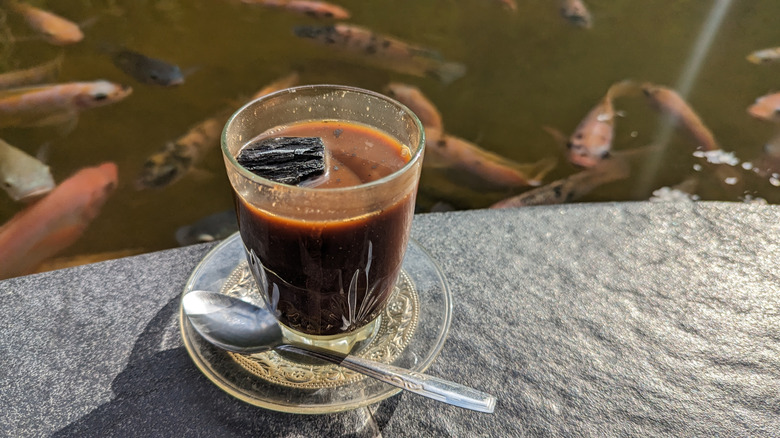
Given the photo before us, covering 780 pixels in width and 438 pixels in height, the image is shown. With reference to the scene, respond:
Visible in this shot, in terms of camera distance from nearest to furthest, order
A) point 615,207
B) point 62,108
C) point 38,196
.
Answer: point 615,207 → point 38,196 → point 62,108

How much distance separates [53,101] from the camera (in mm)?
1109

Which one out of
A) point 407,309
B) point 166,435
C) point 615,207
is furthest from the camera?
point 615,207

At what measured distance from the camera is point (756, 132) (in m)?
1.17

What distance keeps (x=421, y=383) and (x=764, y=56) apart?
130 centimetres

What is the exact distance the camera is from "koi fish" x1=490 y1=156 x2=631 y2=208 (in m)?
1.02

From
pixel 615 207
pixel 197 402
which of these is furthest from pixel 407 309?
pixel 615 207

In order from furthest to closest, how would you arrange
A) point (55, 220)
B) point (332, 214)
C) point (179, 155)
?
point (179, 155) → point (55, 220) → point (332, 214)

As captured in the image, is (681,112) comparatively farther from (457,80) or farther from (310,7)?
(310,7)

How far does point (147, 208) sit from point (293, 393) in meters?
0.55

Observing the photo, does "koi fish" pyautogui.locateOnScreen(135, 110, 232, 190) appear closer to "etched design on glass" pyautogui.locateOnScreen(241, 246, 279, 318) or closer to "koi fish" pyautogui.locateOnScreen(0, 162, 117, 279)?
"koi fish" pyautogui.locateOnScreen(0, 162, 117, 279)

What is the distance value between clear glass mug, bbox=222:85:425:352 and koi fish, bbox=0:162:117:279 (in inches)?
18.2

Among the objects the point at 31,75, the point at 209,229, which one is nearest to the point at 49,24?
the point at 31,75

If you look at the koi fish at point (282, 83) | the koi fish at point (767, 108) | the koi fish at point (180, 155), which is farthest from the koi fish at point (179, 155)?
the koi fish at point (767, 108)

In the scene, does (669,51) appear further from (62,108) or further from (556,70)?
(62,108)
